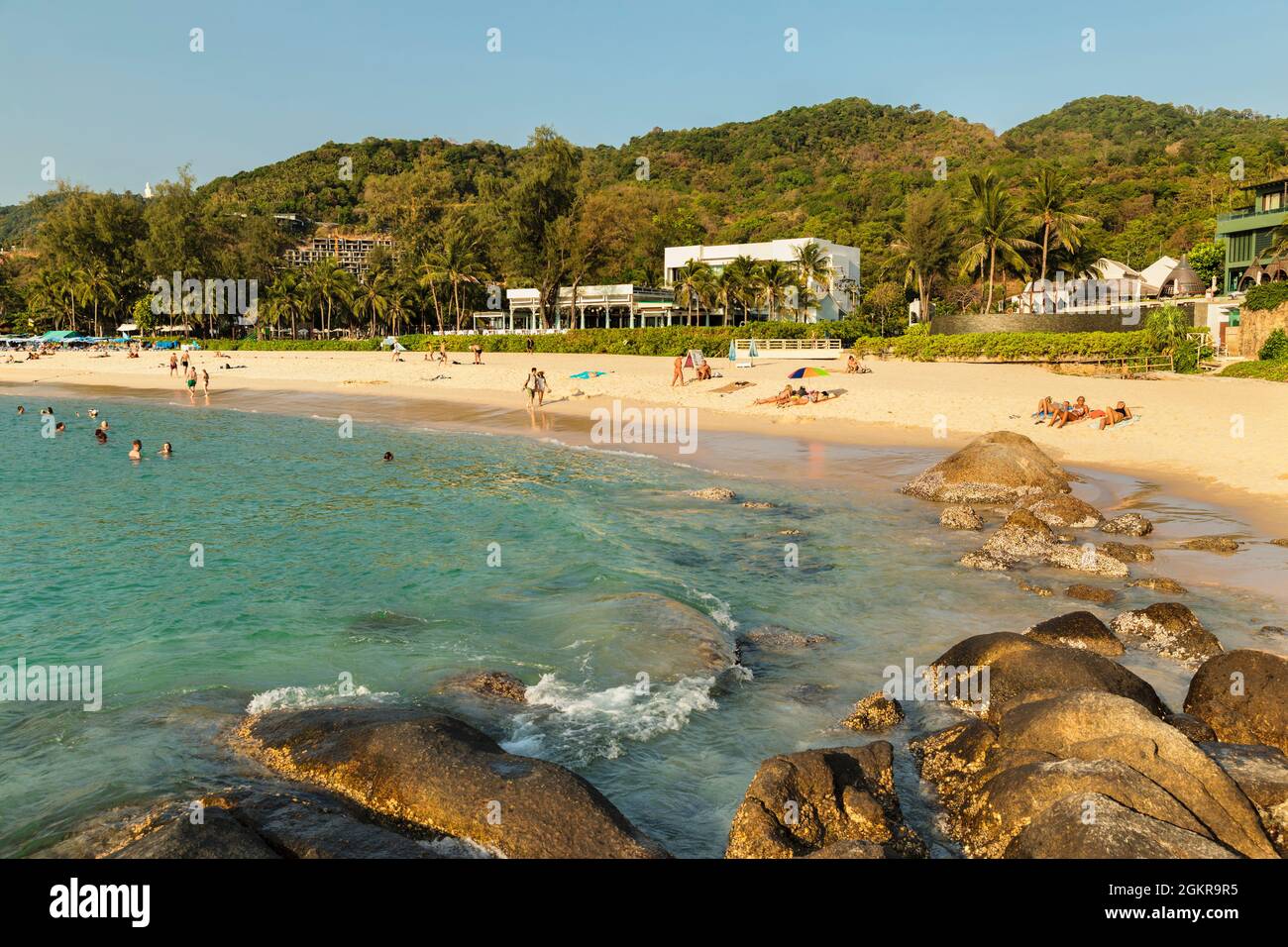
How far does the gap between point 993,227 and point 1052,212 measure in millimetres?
3338

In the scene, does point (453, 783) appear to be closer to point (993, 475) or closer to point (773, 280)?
point (993, 475)

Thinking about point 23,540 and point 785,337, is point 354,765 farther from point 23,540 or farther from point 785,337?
point 785,337

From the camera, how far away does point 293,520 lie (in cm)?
1834

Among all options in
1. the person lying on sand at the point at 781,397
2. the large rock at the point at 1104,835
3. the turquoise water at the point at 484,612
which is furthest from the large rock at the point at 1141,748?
the person lying on sand at the point at 781,397

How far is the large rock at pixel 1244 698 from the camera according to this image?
7.14 meters

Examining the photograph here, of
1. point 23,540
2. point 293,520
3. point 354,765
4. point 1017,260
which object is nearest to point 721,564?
point 354,765

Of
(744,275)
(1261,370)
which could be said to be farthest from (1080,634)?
(744,275)

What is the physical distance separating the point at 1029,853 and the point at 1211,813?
138cm

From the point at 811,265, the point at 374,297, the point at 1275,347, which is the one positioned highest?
the point at 374,297

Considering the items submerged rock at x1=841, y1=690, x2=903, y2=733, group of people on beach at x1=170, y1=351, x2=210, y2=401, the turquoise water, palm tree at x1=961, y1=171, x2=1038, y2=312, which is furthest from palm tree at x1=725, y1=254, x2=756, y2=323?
submerged rock at x1=841, y1=690, x2=903, y2=733

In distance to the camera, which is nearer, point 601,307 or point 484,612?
point 484,612

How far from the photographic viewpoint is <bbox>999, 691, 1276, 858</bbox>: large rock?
17.8ft

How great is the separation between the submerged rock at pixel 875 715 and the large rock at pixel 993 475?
11038mm

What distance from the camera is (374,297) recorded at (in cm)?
8481
